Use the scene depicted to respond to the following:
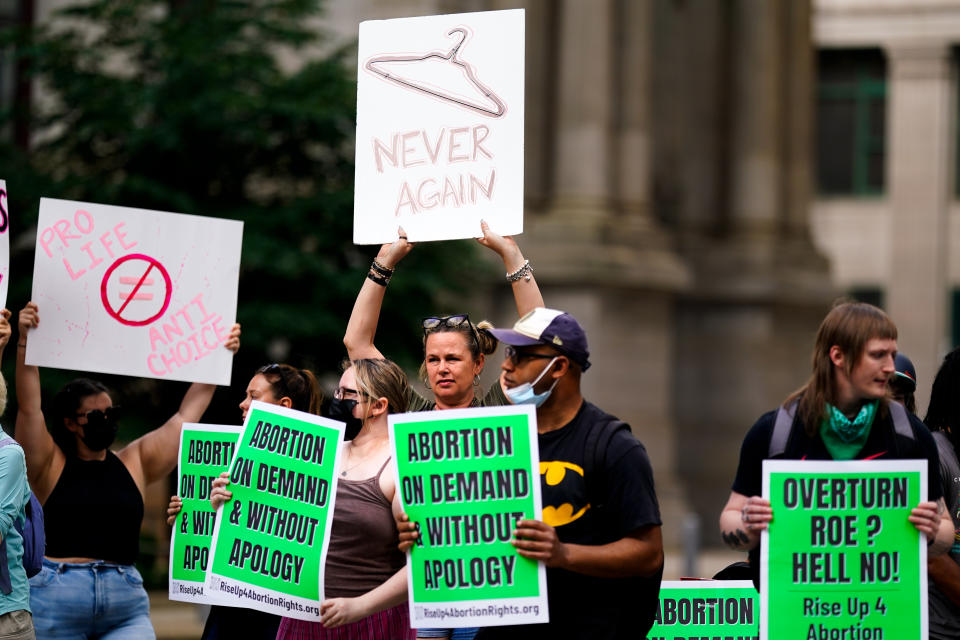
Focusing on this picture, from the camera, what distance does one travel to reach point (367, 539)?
6.67 meters

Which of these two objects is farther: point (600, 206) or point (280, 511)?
point (600, 206)

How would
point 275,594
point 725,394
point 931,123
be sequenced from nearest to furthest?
point 275,594
point 725,394
point 931,123

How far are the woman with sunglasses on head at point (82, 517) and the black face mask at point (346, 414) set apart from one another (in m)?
1.12

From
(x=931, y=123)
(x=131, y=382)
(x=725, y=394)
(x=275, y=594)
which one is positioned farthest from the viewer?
(x=931, y=123)

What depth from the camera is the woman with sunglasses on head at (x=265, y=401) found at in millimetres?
7500

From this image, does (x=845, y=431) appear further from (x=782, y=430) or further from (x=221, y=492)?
(x=221, y=492)

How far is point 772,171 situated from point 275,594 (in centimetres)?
2523

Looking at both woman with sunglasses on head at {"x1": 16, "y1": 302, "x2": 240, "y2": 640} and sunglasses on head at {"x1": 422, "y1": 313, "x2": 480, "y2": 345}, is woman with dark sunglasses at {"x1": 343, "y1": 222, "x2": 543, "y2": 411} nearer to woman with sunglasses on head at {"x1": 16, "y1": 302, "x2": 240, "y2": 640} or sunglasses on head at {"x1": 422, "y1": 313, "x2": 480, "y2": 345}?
sunglasses on head at {"x1": 422, "y1": 313, "x2": 480, "y2": 345}

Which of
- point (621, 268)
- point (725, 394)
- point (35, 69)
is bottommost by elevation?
point (725, 394)

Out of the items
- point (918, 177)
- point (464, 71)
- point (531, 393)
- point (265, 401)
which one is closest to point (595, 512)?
point (531, 393)

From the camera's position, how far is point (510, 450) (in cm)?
613

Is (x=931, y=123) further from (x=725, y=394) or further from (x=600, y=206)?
(x=600, y=206)

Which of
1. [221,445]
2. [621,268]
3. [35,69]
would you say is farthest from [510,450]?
[621,268]

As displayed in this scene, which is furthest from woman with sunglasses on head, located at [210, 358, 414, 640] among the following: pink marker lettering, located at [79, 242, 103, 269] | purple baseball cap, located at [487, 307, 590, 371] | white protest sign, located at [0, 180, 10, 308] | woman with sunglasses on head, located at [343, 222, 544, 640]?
pink marker lettering, located at [79, 242, 103, 269]
